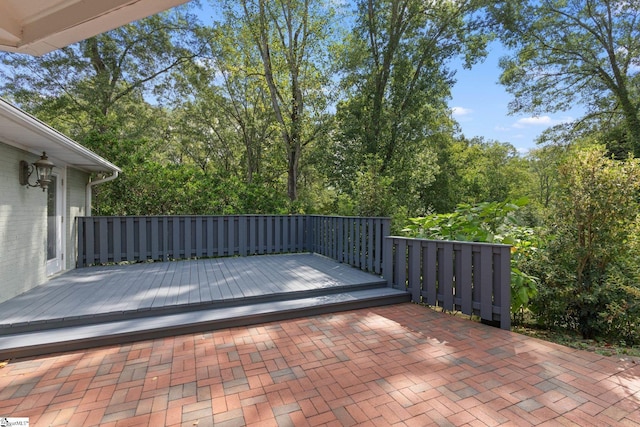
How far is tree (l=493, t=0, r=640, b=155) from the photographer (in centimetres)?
1190

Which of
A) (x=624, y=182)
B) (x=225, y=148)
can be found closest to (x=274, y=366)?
(x=624, y=182)

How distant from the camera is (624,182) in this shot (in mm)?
3141

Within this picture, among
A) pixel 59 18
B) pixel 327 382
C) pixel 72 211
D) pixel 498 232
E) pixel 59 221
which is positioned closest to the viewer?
pixel 59 18

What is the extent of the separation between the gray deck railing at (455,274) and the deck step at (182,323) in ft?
1.00

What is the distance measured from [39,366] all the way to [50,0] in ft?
9.76

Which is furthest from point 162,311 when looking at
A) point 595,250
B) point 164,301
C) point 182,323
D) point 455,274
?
point 595,250

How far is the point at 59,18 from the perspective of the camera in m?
0.88

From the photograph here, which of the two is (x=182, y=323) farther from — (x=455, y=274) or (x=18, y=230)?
(x=455, y=274)

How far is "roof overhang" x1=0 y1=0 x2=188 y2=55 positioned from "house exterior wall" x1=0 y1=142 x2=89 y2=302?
12.6ft

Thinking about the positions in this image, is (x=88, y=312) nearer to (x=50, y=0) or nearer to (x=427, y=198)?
(x=50, y=0)

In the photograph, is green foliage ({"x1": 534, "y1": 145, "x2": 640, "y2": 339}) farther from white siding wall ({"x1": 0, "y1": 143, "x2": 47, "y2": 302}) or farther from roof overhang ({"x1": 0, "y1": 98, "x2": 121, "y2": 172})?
white siding wall ({"x1": 0, "y1": 143, "x2": 47, "y2": 302})

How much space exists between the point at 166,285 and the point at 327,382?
3.04m

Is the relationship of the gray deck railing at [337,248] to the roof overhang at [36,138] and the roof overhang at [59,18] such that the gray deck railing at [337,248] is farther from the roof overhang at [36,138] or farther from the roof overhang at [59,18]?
the roof overhang at [59,18]

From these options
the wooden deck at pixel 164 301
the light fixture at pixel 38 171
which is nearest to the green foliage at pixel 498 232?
the wooden deck at pixel 164 301
